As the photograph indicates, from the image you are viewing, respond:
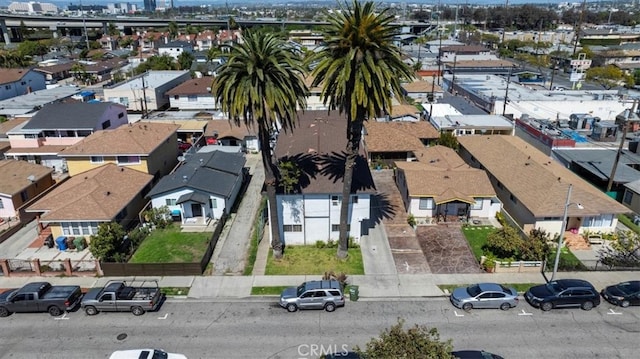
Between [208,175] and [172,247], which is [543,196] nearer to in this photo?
[208,175]

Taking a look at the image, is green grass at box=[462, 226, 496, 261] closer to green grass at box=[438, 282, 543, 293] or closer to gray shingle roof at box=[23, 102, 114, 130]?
green grass at box=[438, 282, 543, 293]

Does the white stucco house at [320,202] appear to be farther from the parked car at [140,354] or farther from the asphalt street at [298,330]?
the parked car at [140,354]

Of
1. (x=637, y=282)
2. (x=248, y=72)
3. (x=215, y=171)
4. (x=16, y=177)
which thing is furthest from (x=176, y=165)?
(x=637, y=282)

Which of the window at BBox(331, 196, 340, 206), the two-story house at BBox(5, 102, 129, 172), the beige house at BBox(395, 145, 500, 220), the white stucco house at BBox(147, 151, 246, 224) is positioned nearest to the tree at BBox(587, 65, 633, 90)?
the beige house at BBox(395, 145, 500, 220)

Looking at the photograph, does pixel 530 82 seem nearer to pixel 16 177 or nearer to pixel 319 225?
pixel 319 225

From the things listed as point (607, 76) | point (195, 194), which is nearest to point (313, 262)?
point (195, 194)

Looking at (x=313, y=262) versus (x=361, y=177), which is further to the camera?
(x=361, y=177)
